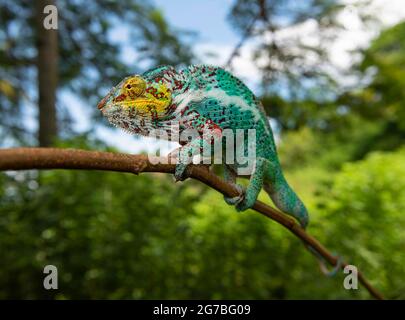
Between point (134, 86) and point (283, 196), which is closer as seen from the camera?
point (134, 86)

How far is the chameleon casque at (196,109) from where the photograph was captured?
2.49ft

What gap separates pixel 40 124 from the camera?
359 centimetres

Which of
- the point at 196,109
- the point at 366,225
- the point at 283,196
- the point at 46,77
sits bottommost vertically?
the point at 366,225

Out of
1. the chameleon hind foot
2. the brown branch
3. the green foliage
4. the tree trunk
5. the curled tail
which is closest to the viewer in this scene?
the brown branch

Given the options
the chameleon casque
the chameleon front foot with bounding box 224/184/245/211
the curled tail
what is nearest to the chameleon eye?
the chameleon casque

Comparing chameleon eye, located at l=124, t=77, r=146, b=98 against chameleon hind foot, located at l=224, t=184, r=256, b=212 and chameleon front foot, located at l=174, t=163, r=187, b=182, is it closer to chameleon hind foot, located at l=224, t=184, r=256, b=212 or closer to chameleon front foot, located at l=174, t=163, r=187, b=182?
chameleon front foot, located at l=174, t=163, r=187, b=182

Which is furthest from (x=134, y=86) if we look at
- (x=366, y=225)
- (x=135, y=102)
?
(x=366, y=225)

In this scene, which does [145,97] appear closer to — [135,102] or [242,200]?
[135,102]

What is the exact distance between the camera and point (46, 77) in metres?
3.64

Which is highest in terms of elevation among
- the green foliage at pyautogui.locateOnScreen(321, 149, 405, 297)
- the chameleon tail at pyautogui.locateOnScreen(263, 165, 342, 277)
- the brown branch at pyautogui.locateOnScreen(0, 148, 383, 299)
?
the brown branch at pyautogui.locateOnScreen(0, 148, 383, 299)

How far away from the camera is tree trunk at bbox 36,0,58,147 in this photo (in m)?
3.59

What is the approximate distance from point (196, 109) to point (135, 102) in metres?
0.13

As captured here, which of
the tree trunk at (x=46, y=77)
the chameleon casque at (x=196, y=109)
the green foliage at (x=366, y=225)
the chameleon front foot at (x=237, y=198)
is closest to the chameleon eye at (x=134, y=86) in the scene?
the chameleon casque at (x=196, y=109)
